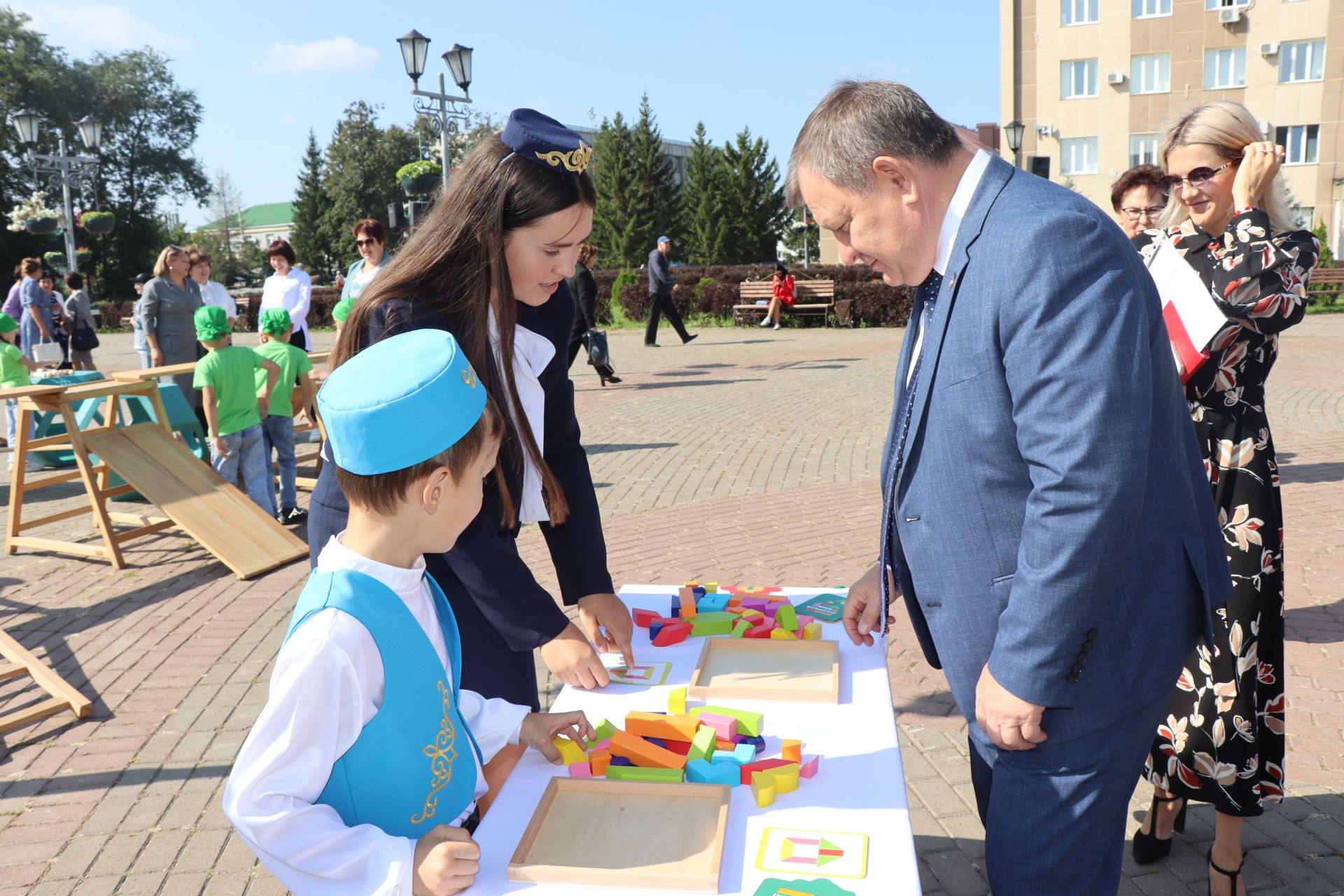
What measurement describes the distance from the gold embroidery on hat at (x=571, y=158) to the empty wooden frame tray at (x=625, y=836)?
4.04ft

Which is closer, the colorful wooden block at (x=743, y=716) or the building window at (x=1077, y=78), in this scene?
the colorful wooden block at (x=743, y=716)

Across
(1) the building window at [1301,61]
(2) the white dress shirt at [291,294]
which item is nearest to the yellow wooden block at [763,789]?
(2) the white dress shirt at [291,294]

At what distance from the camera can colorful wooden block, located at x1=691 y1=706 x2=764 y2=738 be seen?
1845 millimetres

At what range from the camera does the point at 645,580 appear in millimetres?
5695

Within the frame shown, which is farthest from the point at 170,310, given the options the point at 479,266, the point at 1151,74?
the point at 1151,74

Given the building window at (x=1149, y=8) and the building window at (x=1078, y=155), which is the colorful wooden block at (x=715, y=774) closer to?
the building window at (x=1078, y=155)

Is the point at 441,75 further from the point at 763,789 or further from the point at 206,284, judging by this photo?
the point at 763,789

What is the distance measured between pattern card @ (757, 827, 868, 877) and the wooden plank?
5.49m

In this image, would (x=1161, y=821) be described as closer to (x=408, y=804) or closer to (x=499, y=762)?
(x=499, y=762)

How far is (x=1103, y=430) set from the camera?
1525mm

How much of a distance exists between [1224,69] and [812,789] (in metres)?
42.6

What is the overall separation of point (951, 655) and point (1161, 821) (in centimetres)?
185

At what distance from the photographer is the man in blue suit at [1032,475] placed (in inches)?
60.8

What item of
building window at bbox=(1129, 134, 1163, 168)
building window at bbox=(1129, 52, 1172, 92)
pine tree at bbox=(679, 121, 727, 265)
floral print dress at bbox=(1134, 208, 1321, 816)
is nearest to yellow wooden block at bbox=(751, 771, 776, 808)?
floral print dress at bbox=(1134, 208, 1321, 816)
